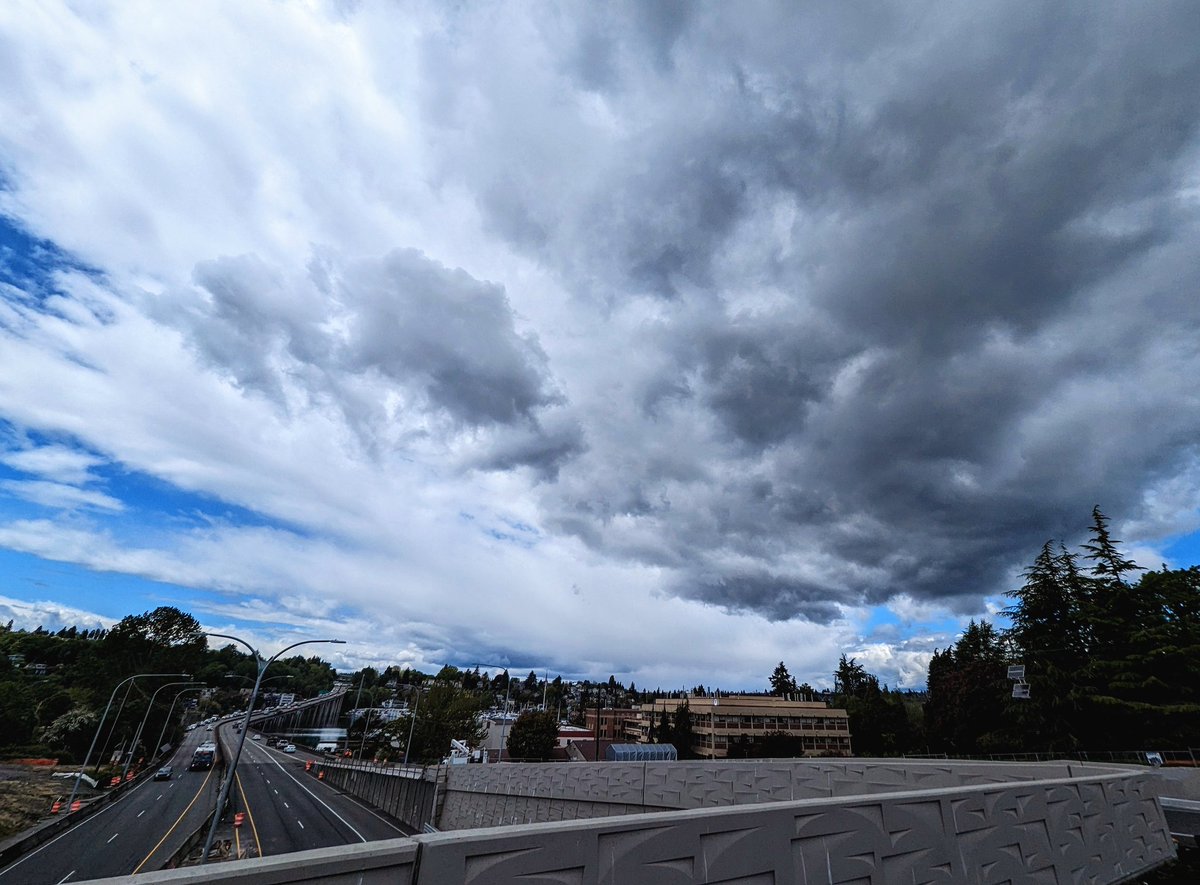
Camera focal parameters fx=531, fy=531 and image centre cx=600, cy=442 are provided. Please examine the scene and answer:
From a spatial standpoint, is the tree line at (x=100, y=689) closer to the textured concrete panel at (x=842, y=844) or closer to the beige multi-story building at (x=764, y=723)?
the beige multi-story building at (x=764, y=723)

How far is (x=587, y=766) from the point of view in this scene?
3197 cm

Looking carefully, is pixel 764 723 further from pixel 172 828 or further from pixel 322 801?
pixel 172 828

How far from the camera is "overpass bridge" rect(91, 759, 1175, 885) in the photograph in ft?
12.8

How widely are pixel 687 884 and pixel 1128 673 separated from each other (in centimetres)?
5612

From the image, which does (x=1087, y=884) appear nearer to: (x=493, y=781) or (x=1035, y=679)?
(x=493, y=781)

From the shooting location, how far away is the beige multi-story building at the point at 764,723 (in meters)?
78.4

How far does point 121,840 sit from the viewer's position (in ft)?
106

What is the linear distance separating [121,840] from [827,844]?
150ft

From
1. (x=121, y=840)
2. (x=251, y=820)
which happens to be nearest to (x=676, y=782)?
(x=121, y=840)

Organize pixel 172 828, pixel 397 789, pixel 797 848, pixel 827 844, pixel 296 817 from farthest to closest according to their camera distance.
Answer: pixel 397 789 → pixel 296 817 → pixel 172 828 → pixel 827 844 → pixel 797 848

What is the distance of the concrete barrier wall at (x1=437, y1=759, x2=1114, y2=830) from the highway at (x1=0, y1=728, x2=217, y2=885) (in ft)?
61.0

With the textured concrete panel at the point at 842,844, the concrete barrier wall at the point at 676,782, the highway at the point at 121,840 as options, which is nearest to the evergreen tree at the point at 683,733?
the concrete barrier wall at the point at 676,782

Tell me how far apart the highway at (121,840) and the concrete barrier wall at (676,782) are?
18593 millimetres

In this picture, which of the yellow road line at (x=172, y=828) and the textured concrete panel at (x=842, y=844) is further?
the yellow road line at (x=172, y=828)
